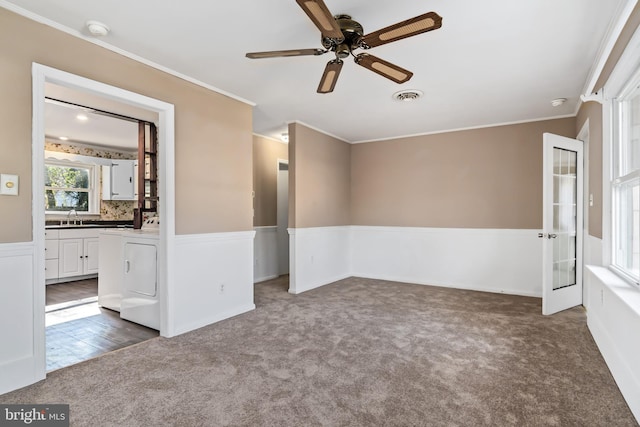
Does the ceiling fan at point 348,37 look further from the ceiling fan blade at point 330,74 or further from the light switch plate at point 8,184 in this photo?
the light switch plate at point 8,184

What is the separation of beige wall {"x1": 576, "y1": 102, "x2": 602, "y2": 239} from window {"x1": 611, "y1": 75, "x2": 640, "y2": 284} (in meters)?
0.37

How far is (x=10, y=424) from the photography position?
1778 millimetres

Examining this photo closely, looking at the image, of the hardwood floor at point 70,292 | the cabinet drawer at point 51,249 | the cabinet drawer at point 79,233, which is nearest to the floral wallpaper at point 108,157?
the cabinet drawer at point 79,233

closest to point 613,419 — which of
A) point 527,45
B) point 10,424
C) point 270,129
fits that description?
point 527,45

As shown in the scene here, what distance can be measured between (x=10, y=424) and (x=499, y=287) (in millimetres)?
5160

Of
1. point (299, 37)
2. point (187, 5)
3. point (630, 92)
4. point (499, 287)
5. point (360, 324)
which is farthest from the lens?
point (499, 287)

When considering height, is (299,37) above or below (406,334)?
above

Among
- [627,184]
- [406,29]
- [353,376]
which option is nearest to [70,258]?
[353,376]

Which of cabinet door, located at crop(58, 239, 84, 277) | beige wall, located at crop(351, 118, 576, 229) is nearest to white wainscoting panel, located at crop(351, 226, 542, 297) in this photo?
beige wall, located at crop(351, 118, 576, 229)

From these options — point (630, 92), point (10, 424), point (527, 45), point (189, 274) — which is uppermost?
point (527, 45)

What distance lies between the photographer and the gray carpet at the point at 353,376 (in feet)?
6.08

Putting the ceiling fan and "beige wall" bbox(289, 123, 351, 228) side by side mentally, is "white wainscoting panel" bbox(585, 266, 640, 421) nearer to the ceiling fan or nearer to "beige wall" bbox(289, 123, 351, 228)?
the ceiling fan

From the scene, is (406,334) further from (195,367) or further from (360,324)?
(195,367)

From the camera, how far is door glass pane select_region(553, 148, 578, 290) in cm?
370
